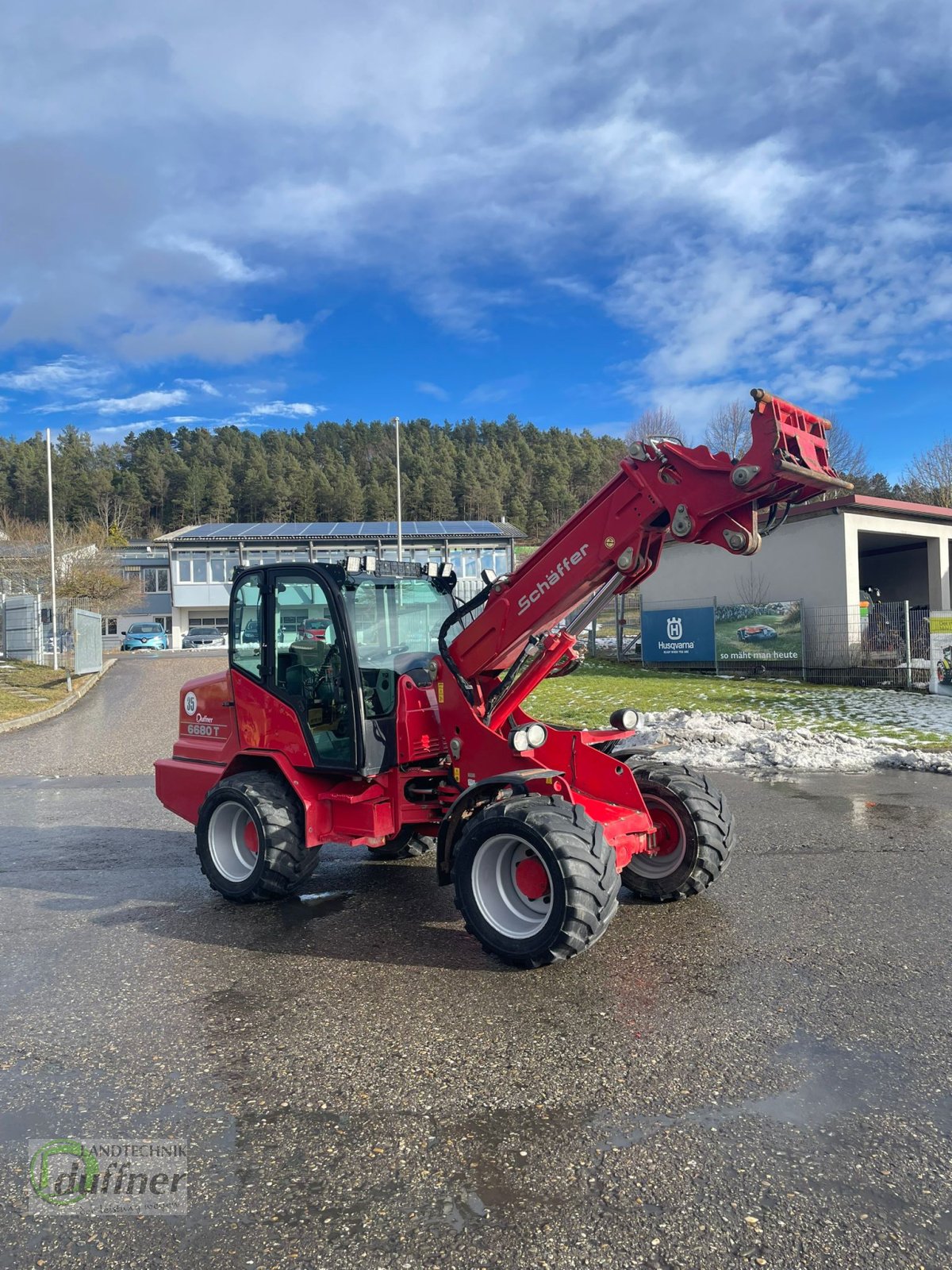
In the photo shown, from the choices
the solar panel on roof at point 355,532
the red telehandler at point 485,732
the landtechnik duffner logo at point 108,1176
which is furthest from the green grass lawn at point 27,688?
the solar panel on roof at point 355,532

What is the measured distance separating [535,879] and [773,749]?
27.5 feet

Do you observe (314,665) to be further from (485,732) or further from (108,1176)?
(108,1176)

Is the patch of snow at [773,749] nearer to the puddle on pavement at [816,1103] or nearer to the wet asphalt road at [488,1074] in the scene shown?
the wet asphalt road at [488,1074]

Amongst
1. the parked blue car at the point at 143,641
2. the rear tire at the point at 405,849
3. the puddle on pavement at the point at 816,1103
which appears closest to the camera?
the puddle on pavement at the point at 816,1103

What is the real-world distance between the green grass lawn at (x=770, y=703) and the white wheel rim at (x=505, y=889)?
24.4ft

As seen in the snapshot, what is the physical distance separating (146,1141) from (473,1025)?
1551mm

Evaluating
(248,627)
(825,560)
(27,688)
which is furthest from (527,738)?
(27,688)

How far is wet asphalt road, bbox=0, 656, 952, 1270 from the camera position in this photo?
279 cm

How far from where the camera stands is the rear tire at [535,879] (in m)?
4.61

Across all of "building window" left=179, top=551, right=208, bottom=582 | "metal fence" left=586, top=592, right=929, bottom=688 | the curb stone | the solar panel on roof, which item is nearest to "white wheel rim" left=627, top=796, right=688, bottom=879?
"metal fence" left=586, top=592, right=929, bottom=688

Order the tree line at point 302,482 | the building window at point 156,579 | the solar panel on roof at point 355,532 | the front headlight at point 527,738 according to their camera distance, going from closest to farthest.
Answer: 1. the front headlight at point 527,738
2. the solar panel on roof at point 355,532
3. the building window at point 156,579
4. the tree line at point 302,482

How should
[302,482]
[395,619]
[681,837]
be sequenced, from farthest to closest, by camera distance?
[302,482]
[395,619]
[681,837]

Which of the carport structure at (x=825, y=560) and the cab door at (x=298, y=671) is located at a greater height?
the carport structure at (x=825, y=560)

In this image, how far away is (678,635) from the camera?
2473cm
